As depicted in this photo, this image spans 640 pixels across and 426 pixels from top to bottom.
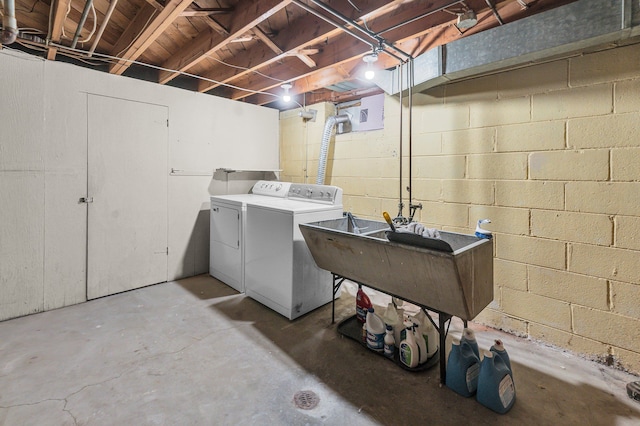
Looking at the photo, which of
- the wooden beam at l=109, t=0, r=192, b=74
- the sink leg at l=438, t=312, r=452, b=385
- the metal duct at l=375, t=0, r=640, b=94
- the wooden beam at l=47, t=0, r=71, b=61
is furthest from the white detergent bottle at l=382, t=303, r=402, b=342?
the wooden beam at l=47, t=0, r=71, b=61

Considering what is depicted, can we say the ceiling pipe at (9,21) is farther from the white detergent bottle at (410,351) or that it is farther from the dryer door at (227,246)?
the white detergent bottle at (410,351)

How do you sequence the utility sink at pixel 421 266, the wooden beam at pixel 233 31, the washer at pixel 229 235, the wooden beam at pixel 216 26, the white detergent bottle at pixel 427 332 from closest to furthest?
the utility sink at pixel 421 266, the wooden beam at pixel 233 31, the white detergent bottle at pixel 427 332, the wooden beam at pixel 216 26, the washer at pixel 229 235

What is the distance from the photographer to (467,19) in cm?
191

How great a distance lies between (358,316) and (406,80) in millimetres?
2093

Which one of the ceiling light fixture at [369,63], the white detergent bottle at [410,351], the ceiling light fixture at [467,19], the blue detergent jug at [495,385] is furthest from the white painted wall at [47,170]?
the blue detergent jug at [495,385]

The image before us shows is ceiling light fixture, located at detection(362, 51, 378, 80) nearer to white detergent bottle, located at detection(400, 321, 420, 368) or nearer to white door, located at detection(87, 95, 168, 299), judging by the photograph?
white detergent bottle, located at detection(400, 321, 420, 368)

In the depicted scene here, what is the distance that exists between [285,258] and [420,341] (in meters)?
1.22

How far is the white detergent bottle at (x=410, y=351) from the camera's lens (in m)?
1.88

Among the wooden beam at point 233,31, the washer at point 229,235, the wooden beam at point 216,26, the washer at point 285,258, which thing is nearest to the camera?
the wooden beam at point 233,31

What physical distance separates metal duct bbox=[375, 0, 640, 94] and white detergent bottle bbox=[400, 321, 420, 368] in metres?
1.90

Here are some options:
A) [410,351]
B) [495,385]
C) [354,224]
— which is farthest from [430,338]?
[354,224]

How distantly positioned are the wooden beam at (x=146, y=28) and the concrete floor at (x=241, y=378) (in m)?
2.25

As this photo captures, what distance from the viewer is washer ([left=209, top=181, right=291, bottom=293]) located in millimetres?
3082

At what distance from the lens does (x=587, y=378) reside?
1.82 meters
